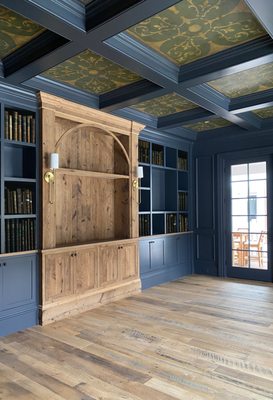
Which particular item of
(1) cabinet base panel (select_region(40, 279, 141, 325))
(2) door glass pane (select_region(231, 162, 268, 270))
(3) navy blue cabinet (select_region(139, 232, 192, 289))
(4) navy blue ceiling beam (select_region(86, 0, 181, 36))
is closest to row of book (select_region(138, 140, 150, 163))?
(3) navy blue cabinet (select_region(139, 232, 192, 289))

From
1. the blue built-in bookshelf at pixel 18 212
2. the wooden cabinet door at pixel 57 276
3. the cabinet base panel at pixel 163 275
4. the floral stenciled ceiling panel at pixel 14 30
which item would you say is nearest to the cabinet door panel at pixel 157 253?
the cabinet base panel at pixel 163 275

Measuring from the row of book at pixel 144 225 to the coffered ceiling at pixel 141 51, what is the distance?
1.85 metres

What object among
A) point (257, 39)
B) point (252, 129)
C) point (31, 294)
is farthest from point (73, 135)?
point (252, 129)

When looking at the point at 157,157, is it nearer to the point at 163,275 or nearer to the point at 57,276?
the point at 163,275

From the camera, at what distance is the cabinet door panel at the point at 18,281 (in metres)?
3.45

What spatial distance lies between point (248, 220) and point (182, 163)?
1660mm

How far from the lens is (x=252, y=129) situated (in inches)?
220

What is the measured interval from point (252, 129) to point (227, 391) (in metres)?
4.41

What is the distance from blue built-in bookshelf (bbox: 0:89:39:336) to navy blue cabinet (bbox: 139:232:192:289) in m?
2.05

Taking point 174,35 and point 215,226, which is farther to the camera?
point 215,226

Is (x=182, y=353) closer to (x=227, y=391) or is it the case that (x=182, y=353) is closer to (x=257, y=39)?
(x=227, y=391)

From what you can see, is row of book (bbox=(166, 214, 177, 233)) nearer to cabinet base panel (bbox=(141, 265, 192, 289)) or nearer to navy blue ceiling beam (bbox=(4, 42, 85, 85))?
cabinet base panel (bbox=(141, 265, 192, 289))

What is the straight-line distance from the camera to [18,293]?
11.7 feet

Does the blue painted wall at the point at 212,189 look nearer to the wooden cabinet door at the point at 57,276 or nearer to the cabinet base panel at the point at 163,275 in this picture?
the cabinet base panel at the point at 163,275
